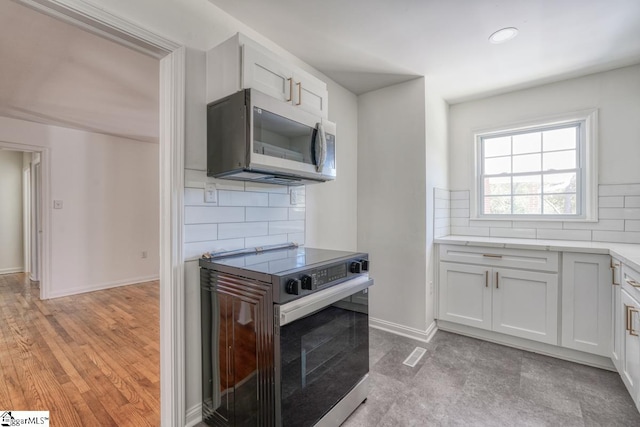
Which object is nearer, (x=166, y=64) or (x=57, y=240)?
(x=166, y=64)

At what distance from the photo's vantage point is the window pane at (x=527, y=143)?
291 centimetres

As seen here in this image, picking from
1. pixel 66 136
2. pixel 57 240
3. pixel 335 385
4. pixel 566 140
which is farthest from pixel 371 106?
pixel 57 240

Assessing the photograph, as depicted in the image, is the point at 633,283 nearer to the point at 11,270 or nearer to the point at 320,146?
the point at 320,146

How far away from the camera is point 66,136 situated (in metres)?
4.04

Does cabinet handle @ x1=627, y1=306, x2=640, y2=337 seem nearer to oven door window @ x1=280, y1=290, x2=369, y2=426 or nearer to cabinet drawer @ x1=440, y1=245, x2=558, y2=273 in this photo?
cabinet drawer @ x1=440, y1=245, x2=558, y2=273

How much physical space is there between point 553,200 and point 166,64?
11.1ft

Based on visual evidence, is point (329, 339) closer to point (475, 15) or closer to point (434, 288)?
point (434, 288)

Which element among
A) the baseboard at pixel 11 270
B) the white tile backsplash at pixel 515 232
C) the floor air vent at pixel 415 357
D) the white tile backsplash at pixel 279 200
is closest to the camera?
the white tile backsplash at pixel 279 200

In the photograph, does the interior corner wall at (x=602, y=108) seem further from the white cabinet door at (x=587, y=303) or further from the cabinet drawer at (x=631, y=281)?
the cabinet drawer at (x=631, y=281)

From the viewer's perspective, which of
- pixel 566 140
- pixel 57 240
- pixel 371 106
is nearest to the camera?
pixel 566 140

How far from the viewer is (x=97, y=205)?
432cm

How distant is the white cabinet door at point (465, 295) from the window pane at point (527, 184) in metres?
1.02

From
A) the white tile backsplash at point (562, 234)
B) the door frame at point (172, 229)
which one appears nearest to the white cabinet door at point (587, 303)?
the white tile backsplash at point (562, 234)

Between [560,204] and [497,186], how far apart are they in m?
0.56
